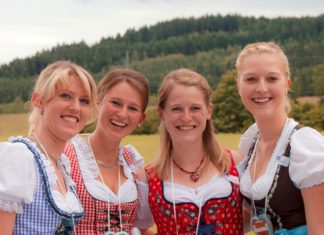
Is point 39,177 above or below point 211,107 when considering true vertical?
below

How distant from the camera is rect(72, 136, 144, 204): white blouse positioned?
3.51 m

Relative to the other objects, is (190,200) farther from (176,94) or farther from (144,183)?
(176,94)

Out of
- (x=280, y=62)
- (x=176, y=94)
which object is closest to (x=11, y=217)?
(x=176, y=94)

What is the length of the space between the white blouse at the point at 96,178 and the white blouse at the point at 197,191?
118 millimetres

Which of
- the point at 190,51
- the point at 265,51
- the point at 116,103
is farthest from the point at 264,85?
the point at 190,51

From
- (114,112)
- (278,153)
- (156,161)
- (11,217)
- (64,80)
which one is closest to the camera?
(11,217)

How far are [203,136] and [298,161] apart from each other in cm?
88

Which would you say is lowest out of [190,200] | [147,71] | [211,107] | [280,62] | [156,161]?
[190,200]

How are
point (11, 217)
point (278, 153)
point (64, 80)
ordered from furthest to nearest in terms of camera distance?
point (278, 153) → point (64, 80) → point (11, 217)

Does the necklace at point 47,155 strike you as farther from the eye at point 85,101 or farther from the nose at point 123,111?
the nose at point 123,111

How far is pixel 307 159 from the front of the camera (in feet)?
10.3

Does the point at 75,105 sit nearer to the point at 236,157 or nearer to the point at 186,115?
the point at 186,115

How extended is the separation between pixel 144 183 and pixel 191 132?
0.52 m

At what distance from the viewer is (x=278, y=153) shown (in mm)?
3389
